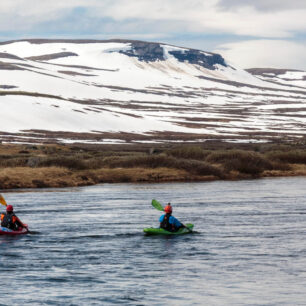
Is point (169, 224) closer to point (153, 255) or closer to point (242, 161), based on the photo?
point (153, 255)

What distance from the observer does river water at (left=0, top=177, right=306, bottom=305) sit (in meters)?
20.8

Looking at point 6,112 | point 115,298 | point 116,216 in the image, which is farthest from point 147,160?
point 6,112

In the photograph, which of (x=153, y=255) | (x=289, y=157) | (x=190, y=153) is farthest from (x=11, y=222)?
(x=289, y=157)

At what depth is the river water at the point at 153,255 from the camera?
818 inches

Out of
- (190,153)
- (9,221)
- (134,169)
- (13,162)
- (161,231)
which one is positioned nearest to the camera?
(161,231)

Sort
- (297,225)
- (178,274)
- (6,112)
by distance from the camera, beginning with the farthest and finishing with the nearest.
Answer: (6,112) < (297,225) < (178,274)

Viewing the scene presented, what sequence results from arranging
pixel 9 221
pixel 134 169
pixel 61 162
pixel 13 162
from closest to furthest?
1. pixel 9 221
2. pixel 61 162
3. pixel 134 169
4. pixel 13 162

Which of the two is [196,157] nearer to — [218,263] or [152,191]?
[152,191]

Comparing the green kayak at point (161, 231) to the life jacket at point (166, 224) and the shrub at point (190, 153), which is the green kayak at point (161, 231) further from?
the shrub at point (190, 153)

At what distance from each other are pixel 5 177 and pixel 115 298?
3563 cm

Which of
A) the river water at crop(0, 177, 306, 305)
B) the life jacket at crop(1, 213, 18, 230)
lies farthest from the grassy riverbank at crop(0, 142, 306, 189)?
the life jacket at crop(1, 213, 18, 230)

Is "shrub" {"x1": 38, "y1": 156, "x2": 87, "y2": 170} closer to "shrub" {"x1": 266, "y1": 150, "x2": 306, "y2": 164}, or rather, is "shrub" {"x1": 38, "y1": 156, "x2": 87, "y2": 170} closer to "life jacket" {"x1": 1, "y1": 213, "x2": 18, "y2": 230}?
"shrub" {"x1": 266, "y1": 150, "x2": 306, "y2": 164}

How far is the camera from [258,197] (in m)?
45.9

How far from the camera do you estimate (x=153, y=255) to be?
87.0 feet
